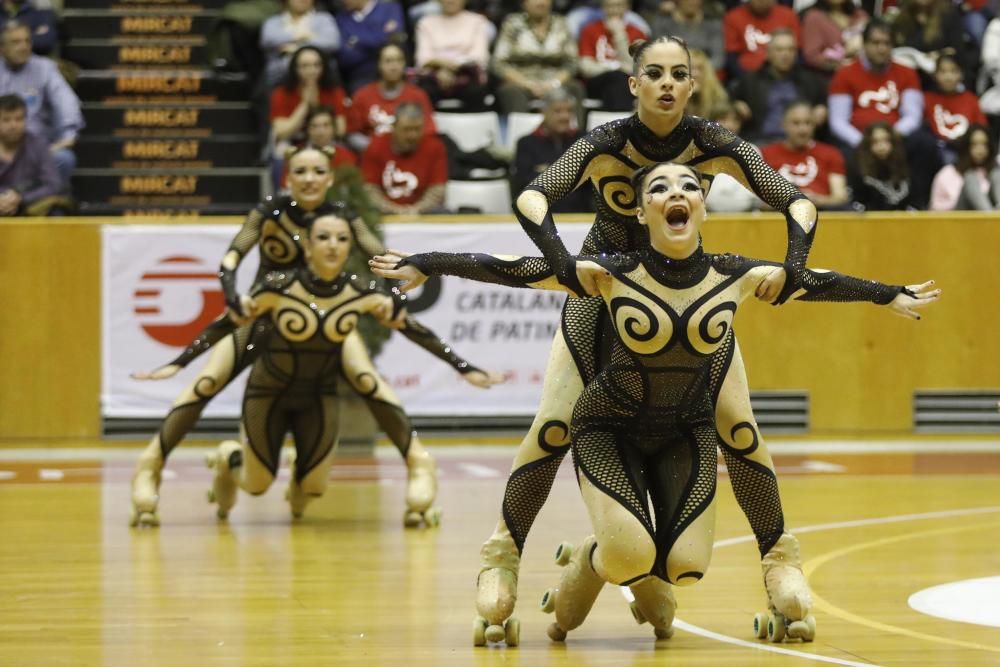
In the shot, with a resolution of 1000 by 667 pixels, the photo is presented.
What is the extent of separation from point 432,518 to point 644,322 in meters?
3.92

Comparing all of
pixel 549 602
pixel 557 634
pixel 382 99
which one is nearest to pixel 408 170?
pixel 382 99

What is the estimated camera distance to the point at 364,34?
15.9m

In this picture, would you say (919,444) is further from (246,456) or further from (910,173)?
(246,456)

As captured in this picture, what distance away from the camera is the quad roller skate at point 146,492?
9734mm

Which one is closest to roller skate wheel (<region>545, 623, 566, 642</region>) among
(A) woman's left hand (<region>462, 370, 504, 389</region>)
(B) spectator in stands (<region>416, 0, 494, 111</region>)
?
(A) woman's left hand (<region>462, 370, 504, 389</region>)

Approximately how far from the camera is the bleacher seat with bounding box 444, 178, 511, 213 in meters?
14.7

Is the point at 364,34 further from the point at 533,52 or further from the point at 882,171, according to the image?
the point at 882,171

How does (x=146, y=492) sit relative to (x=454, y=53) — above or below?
below

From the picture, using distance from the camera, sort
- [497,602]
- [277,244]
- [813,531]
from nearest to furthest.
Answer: [497,602] < [813,531] < [277,244]

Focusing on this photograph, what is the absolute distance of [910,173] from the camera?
14.9 m

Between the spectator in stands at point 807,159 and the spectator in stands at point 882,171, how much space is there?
177 mm

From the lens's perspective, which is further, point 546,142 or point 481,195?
point 481,195

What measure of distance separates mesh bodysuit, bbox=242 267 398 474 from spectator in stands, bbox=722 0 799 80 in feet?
24.2

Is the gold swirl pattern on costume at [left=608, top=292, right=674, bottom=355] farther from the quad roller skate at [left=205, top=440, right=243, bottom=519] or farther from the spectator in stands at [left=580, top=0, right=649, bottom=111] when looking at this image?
the spectator in stands at [left=580, top=0, right=649, bottom=111]
